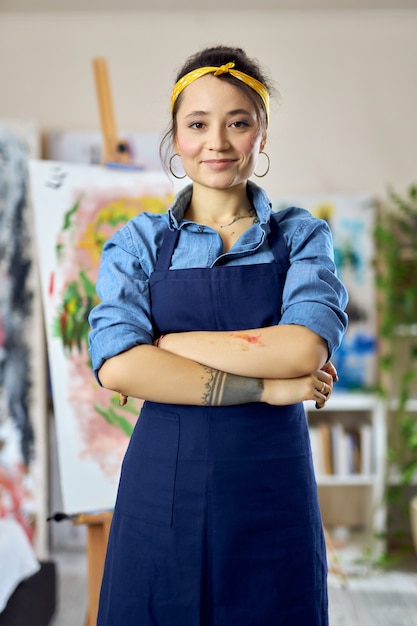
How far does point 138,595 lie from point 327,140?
10.9 feet

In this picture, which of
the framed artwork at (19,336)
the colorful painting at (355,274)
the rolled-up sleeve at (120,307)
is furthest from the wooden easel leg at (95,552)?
the colorful painting at (355,274)

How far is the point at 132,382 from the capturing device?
1.39 m

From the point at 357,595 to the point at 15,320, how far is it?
6.85 feet

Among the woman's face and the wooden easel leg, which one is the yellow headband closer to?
the woman's face

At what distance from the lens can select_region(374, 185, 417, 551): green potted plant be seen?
3951 millimetres

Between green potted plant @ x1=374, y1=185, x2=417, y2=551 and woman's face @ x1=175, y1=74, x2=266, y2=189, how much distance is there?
2612 millimetres

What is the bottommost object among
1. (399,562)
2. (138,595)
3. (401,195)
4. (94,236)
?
(399,562)

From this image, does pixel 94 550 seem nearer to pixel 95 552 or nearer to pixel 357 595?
pixel 95 552

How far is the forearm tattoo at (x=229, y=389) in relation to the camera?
1.38 metres

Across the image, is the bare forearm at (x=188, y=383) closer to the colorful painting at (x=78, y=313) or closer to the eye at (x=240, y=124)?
the eye at (x=240, y=124)

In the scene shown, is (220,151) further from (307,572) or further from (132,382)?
(307,572)

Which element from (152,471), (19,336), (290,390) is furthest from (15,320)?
(290,390)

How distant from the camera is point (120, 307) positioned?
1.42 metres

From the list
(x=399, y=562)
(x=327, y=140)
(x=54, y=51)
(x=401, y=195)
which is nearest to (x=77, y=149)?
(x=54, y=51)
